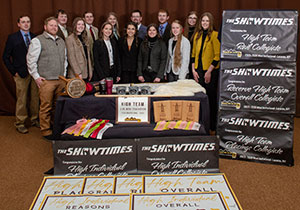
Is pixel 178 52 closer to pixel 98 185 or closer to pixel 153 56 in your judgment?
pixel 153 56

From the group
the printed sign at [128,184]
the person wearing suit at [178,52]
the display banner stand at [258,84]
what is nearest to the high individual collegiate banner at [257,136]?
the display banner stand at [258,84]

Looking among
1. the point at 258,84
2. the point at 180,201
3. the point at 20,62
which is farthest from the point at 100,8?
the point at 180,201

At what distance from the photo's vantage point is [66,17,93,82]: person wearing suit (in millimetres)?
3748

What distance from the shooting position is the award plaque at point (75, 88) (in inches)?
110

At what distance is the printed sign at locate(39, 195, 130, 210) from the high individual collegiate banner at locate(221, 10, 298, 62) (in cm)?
196

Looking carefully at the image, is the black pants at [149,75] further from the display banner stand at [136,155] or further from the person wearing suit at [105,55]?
the display banner stand at [136,155]

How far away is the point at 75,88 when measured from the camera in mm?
2832

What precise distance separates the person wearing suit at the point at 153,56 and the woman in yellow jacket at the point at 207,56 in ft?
1.39

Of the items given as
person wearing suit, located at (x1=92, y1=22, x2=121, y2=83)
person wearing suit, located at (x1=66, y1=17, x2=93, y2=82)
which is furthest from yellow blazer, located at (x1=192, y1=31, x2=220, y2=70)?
person wearing suit, located at (x1=66, y1=17, x2=93, y2=82)

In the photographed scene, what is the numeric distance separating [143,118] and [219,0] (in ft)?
8.81

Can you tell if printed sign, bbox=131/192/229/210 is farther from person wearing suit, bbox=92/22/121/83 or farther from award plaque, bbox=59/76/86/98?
person wearing suit, bbox=92/22/121/83

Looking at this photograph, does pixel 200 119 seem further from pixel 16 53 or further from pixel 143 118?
pixel 16 53

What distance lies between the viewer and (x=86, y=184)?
6.73 ft

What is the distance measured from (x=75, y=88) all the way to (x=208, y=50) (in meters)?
1.80
